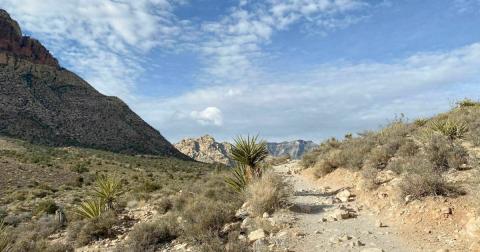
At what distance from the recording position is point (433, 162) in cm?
1208

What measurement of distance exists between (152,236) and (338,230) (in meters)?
4.94

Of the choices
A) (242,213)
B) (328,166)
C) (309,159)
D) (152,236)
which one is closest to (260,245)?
(242,213)

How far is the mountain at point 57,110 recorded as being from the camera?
71.1m

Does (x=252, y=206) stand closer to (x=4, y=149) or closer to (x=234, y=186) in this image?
(x=234, y=186)

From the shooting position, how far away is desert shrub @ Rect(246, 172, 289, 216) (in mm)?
11117

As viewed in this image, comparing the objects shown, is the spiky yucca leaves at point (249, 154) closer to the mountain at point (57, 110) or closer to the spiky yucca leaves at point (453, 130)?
the spiky yucca leaves at point (453, 130)

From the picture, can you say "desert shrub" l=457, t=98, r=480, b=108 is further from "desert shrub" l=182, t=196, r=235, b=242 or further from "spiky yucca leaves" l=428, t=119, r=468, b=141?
"desert shrub" l=182, t=196, r=235, b=242

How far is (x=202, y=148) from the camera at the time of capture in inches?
5502

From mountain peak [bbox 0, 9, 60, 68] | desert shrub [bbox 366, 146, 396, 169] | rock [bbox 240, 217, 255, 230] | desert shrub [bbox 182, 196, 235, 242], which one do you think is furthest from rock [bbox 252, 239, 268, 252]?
mountain peak [bbox 0, 9, 60, 68]

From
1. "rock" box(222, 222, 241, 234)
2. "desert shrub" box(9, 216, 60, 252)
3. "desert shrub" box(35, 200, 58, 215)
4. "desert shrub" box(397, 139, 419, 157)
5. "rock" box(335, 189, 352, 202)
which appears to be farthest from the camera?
"desert shrub" box(35, 200, 58, 215)

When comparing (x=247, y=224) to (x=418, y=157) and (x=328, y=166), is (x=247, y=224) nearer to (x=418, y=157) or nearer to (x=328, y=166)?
(x=418, y=157)

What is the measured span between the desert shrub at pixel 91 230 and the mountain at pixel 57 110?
2235 inches

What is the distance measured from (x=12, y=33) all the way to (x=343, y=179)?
110 metres

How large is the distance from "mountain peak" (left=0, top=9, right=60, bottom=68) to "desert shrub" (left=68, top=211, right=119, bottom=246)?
95308 mm
